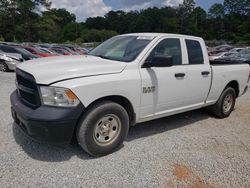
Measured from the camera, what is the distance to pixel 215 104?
5.63 m

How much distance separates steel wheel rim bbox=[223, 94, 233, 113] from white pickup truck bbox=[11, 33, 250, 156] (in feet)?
3.04

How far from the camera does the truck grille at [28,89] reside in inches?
128

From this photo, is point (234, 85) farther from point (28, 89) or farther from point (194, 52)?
point (28, 89)

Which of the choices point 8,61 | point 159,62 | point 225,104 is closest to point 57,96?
point 159,62

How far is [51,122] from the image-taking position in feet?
10.0

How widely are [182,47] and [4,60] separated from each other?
1073 cm

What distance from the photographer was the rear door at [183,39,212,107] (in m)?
4.62

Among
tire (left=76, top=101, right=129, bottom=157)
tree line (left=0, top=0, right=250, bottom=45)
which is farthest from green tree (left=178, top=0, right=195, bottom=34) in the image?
tire (left=76, top=101, right=129, bottom=157)

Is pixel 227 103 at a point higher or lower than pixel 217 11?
lower

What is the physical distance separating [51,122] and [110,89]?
0.90 m

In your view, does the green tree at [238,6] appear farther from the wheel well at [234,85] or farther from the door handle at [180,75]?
the door handle at [180,75]

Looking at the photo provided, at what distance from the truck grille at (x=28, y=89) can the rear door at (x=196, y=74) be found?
2662mm

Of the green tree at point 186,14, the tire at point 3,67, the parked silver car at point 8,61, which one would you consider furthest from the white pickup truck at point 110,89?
the green tree at point 186,14

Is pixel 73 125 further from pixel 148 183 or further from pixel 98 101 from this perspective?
pixel 148 183
